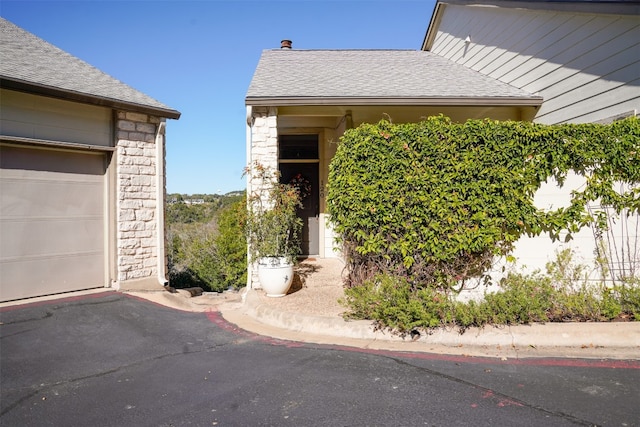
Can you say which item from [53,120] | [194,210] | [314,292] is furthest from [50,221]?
[194,210]

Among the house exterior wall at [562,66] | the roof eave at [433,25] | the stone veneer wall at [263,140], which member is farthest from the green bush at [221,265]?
the roof eave at [433,25]

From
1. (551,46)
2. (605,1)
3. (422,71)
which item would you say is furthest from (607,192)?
(422,71)

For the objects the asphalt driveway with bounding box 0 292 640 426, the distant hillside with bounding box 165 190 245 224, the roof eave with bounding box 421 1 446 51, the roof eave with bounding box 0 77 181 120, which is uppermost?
the roof eave with bounding box 421 1 446 51

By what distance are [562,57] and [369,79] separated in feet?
12.2

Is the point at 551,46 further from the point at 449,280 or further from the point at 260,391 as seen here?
the point at 260,391

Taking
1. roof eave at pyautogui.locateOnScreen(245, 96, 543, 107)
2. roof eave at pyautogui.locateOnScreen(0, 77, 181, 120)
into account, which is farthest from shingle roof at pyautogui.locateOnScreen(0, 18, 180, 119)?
roof eave at pyautogui.locateOnScreen(245, 96, 543, 107)

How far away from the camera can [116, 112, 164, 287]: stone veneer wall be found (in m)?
8.23

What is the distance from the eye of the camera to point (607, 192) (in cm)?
607

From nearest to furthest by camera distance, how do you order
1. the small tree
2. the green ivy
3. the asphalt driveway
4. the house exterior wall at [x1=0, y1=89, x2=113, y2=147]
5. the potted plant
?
the asphalt driveway
the green ivy
the house exterior wall at [x1=0, y1=89, x2=113, y2=147]
the potted plant
the small tree

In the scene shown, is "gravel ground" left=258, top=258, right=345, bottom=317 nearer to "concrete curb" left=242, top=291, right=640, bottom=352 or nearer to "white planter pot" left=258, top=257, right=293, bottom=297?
"white planter pot" left=258, top=257, right=293, bottom=297

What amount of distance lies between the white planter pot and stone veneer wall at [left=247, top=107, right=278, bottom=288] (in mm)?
758

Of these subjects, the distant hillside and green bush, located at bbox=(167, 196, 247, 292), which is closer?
green bush, located at bbox=(167, 196, 247, 292)

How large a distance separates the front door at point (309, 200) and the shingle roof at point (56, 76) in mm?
3380

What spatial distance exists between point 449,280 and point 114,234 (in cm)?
592
